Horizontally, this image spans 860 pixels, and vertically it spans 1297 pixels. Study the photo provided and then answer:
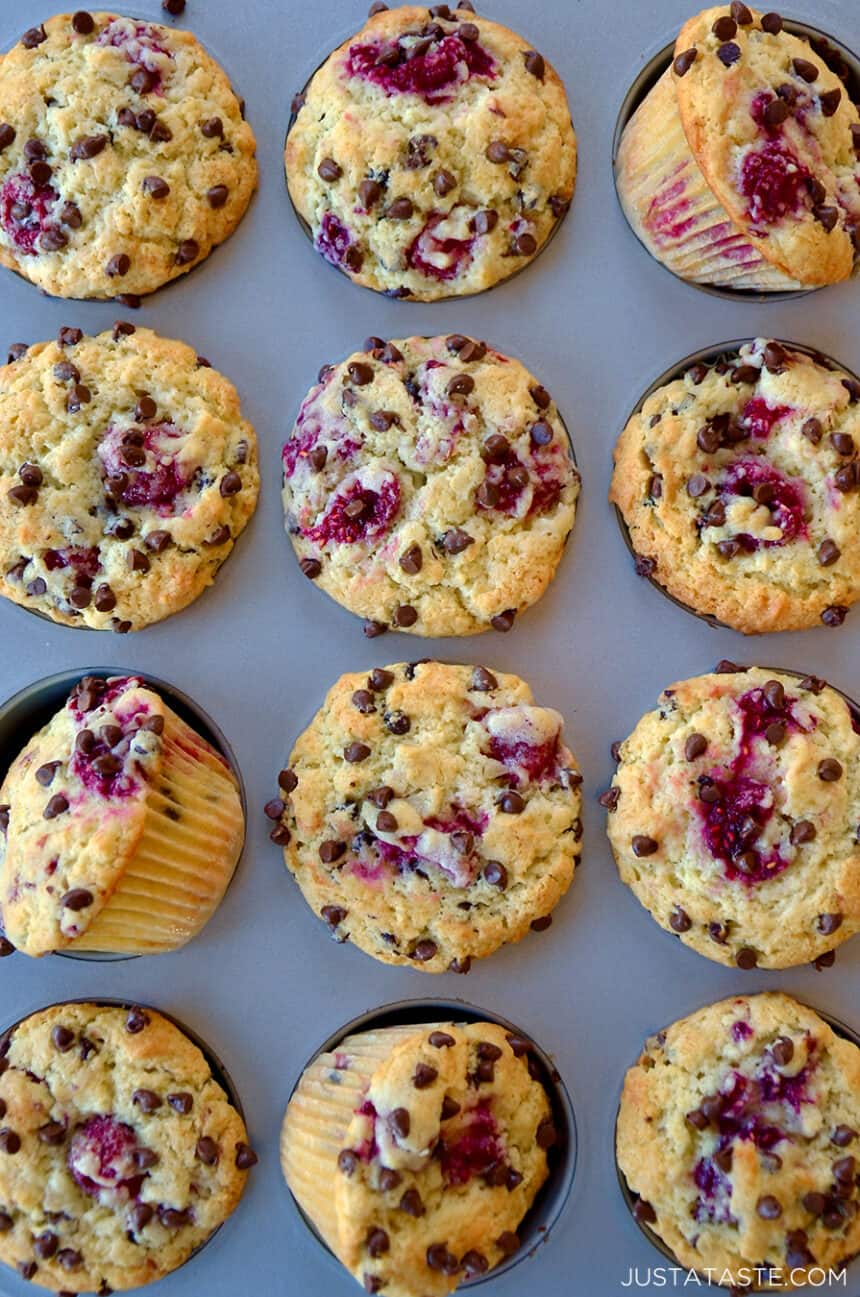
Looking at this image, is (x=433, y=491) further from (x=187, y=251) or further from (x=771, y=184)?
(x=771, y=184)

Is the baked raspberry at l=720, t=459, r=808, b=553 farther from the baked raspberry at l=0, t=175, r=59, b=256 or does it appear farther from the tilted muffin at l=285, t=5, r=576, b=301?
the baked raspberry at l=0, t=175, r=59, b=256

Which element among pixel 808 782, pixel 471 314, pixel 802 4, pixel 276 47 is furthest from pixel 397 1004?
pixel 802 4

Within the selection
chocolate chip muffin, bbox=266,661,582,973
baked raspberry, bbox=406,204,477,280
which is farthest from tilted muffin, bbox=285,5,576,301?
chocolate chip muffin, bbox=266,661,582,973

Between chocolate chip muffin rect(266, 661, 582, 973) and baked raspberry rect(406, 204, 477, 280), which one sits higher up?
baked raspberry rect(406, 204, 477, 280)

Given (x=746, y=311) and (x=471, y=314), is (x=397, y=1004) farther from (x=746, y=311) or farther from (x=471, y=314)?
(x=746, y=311)

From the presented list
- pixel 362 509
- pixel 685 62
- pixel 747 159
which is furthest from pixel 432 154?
pixel 362 509
